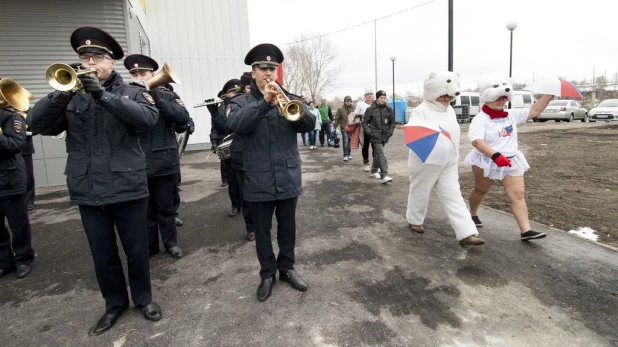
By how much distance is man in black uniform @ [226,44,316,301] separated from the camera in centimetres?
299

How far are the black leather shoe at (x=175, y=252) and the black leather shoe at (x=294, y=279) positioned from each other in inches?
56.0

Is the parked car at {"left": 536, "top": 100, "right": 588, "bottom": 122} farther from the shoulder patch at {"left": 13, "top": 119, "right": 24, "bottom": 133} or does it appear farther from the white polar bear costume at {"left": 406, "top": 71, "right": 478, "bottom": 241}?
the shoulder patch at {"left": 13, "top": 119, "right": 24, "bottom": 133}

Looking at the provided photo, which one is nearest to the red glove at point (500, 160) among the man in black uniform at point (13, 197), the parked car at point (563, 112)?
the man in black uniform at point (13, 197)

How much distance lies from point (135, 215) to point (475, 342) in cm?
264

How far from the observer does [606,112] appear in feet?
70.5

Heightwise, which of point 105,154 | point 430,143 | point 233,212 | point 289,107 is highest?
point 289,107

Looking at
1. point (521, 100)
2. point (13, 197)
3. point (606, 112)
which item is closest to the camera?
point (13, 197)

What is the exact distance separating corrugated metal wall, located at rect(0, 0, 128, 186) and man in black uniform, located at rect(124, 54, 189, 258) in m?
4.89

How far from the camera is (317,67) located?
40.9 meters

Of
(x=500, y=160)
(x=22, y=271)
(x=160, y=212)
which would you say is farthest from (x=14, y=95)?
(x=500, y=160)

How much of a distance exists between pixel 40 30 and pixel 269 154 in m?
8.28

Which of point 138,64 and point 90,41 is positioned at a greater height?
point 138,64

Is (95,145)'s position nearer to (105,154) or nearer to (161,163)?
(105,154)

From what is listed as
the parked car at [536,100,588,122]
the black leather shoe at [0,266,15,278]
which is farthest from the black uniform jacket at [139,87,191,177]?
the parked car at [536,100,588,122]
